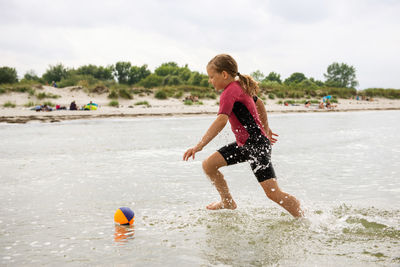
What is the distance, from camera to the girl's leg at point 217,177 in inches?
155

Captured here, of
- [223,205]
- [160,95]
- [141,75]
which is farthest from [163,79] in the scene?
[223,205]

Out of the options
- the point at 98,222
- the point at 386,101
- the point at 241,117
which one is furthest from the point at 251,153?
the point at 386,101

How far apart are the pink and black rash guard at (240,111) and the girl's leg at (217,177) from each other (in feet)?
1.05

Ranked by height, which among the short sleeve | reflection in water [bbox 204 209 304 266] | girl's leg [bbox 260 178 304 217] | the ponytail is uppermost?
the ponytail

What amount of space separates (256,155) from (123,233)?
4.92ft

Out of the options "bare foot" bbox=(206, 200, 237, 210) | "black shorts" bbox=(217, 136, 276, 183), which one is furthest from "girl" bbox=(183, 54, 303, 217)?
"bare foot" bbox=(206, 200, 237, 210)

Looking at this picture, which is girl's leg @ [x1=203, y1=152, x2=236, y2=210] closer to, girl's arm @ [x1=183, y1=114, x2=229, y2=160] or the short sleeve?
girl's arm @ [x1=183, y1=114, x2=229, y2=160]

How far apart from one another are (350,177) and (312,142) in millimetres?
4226

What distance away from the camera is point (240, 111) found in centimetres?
366

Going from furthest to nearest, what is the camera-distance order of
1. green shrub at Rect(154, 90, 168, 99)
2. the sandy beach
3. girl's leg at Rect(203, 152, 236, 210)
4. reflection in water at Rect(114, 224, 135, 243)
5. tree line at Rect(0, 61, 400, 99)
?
tree line at Rect(0, 61, 400, 99) → green shrub at Rect(154, 90, 168, 99) → the sandy beach → girl's leg at Rect(203, 152, 236, 210) → reflection in water at Rect(114, 224, 135, 243)

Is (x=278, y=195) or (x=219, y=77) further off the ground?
(x=219, y=77)

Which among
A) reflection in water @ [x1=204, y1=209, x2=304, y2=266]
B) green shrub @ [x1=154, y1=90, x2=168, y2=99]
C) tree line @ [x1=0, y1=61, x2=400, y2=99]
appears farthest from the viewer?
tree line @ [x1=0, y1=61, x2=400, y2=99]

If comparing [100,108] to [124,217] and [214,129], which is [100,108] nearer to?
[124,217]

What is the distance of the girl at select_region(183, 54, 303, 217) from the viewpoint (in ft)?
11.7
